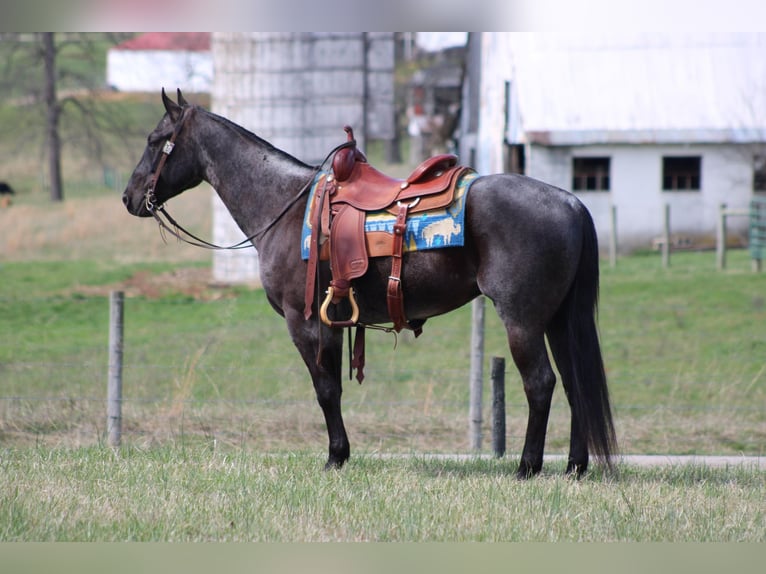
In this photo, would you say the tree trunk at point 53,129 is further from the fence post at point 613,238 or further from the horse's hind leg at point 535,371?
the horse's hind leg at point 535,371

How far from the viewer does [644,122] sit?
2406 centimetres

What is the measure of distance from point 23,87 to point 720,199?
25854 mm

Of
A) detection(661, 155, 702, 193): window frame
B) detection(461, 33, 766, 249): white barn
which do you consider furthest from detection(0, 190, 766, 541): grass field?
detection(661, 155, 702, 193): window frame

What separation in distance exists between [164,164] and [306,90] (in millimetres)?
11379

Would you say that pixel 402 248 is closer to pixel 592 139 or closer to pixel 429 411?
pixel 429 411

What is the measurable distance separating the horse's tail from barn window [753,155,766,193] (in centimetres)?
1927

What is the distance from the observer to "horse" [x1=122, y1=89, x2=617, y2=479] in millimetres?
6293

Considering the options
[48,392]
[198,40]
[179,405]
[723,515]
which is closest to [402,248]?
[723,515]

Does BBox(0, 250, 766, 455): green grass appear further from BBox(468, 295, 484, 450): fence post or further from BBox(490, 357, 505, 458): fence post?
BBox(490, 357, 505, 458): fence post

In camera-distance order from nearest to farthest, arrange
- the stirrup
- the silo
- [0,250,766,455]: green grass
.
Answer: the stirrup, [0,250,766,455]: green grass, the silo

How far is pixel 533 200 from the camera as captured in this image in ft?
20.6

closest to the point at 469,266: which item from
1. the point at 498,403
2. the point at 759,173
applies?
the point at 498,403

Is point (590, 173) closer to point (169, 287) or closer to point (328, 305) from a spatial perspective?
point (169, 287)

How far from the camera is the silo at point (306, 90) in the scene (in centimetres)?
1808
